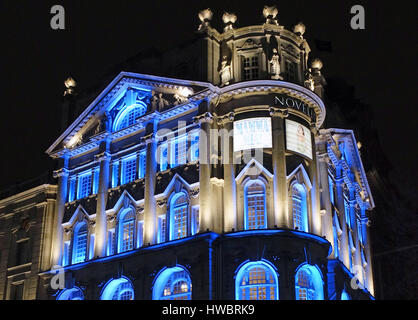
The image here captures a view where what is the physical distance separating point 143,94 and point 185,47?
481cm

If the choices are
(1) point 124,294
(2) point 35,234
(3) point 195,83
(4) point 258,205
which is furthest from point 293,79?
(2) point 35,234

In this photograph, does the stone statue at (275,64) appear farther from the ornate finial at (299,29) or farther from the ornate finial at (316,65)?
the ornate finial at (316,65)

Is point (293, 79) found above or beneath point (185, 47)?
beneath

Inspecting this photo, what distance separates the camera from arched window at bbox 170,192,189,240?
4528 cm

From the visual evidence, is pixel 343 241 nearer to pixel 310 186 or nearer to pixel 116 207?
pixel 310 186

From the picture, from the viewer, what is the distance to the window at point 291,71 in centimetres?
4850

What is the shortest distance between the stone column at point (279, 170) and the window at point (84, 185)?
1665 centimetres

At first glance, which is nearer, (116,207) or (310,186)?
(310,186)

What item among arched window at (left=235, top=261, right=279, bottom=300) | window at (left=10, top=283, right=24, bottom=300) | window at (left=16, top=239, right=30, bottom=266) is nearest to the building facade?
arched window at (left=235, top=261, right=279, bottom=300)

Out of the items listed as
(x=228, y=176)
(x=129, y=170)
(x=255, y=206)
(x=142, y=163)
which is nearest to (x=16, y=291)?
(x=129, y=170)

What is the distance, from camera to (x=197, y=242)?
42.5 metres

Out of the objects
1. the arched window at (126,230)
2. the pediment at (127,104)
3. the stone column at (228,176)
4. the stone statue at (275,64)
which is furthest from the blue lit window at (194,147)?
the stone statue at (275,64)
